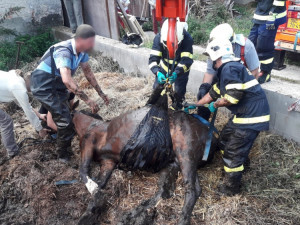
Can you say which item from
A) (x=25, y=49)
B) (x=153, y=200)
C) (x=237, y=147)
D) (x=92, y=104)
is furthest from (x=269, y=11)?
(x=25, y=49)

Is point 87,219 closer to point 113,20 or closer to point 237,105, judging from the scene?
point 237,105

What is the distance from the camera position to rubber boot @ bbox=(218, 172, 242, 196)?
3.17 m

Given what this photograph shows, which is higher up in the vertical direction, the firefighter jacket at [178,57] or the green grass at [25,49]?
the firefighter jacket at [178,57]

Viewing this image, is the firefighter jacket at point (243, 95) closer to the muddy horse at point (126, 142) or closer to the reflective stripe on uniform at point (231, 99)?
the reflective stripe on uniform at point (231, 99)

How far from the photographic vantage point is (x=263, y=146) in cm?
381

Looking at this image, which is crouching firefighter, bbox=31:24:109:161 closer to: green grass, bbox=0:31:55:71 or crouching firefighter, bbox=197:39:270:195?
crouching firefighter, bbox=197:39:270:195

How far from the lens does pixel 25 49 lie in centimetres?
738

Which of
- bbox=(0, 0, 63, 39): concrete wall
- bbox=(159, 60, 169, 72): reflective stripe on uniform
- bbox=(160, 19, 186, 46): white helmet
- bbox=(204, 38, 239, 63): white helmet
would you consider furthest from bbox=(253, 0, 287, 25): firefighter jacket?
bbox=(0, 0, 63, 39): concrete wall

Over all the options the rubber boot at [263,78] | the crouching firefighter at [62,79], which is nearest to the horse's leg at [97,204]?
the crouching firefighter at [62,79]

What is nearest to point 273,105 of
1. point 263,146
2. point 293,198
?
point 263,146

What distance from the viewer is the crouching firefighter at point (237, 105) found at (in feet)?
9.87

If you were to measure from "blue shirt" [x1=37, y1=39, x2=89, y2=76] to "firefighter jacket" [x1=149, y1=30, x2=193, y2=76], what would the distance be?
1.07 m

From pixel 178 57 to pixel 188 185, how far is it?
2011 millimetres

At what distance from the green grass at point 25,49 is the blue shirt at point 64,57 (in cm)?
375
